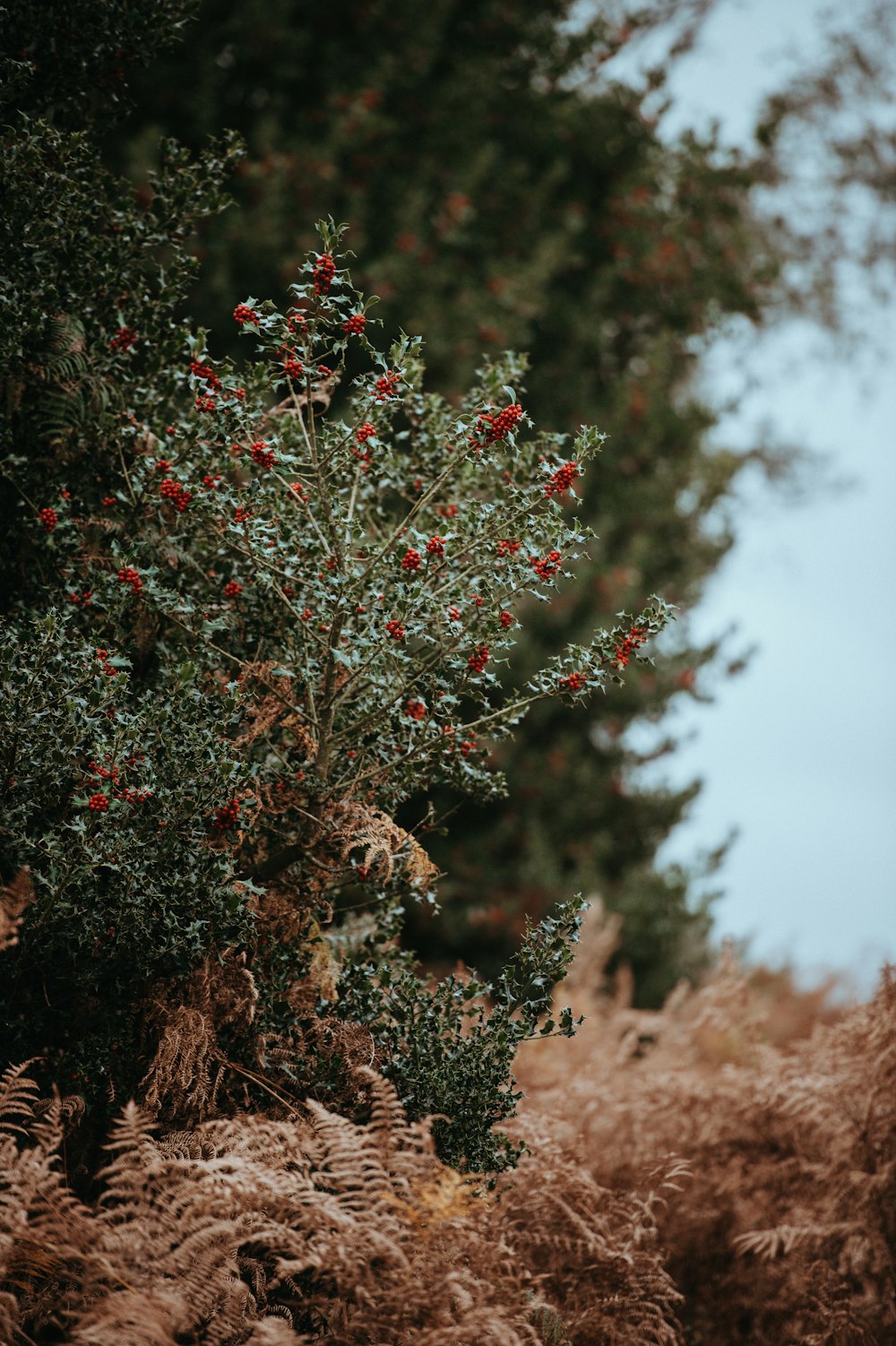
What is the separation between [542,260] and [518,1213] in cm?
597

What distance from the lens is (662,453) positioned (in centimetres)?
810

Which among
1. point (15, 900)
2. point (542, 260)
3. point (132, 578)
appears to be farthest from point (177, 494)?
point (542, 260)

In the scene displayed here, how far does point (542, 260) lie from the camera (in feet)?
23.3

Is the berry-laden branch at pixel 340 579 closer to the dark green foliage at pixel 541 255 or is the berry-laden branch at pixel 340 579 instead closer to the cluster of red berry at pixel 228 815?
the cluster of red berry at pixel 228 815

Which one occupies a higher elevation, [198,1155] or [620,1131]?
[620,1131]

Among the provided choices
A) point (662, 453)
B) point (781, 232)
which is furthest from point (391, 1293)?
point (781, 232)

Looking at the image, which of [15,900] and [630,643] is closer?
[15,900]

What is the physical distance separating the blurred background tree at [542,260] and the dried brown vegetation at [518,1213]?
248 centimetres

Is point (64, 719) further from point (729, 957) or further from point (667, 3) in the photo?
point (667, 3)

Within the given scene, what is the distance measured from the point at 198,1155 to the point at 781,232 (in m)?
10.0

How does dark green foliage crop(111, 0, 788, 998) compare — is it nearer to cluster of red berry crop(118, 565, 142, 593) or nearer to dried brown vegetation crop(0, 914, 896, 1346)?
dried brown vegetation crop(0, 914, 896, 1346)

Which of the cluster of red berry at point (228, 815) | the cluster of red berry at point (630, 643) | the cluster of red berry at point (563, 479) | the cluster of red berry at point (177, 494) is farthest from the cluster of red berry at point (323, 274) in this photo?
the cluster of red berry at point (228, 815)

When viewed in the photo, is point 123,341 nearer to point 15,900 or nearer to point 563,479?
point 563,479

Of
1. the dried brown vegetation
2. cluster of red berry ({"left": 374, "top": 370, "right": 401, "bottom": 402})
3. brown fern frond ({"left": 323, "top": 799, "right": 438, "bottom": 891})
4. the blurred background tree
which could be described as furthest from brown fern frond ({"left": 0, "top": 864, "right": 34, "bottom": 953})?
the blurred background tree
